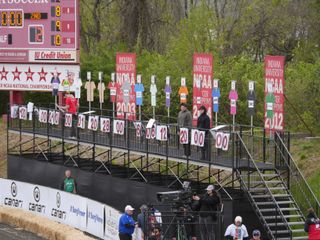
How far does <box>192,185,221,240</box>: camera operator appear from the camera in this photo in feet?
89.4

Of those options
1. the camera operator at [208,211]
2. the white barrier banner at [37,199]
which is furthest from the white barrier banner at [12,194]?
the camera operator at [208,211]

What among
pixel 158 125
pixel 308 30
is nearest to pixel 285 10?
pixel 308 30

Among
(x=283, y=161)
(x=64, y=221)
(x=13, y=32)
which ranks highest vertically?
(x=13, y=32)

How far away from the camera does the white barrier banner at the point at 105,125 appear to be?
35.3m

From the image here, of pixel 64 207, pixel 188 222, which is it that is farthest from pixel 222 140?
pixel 64 207

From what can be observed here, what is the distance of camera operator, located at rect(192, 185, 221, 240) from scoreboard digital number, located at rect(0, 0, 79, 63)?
740 inches

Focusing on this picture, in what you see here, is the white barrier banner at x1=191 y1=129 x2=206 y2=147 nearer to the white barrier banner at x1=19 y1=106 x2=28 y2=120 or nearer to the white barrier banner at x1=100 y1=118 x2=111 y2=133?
the white barrier banner at x1=100 y1=118 x2=111 y2=133

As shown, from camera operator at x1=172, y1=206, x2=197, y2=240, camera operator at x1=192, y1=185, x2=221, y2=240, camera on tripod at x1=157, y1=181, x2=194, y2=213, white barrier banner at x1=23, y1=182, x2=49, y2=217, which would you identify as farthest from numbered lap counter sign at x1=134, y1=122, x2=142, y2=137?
camera operator at x1=172, y1=206, x2=197, y2=240

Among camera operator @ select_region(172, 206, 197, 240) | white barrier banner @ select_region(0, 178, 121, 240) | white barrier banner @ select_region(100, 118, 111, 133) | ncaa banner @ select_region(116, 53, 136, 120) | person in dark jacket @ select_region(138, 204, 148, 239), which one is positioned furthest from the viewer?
ncaa banner @ select_region(116, 53, 136, 120)

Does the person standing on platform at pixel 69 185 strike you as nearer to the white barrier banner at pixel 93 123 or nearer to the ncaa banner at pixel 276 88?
the white barrier banner at pixel 93 123

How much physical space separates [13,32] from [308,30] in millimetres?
18352

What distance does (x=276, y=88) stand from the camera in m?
31.0

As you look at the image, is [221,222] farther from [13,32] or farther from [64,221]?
[13,32]

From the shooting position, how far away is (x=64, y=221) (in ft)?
111
